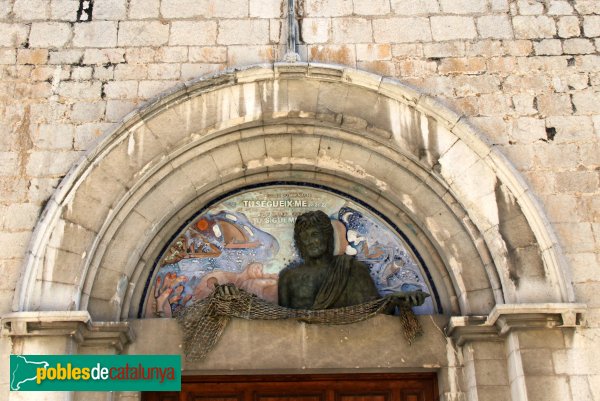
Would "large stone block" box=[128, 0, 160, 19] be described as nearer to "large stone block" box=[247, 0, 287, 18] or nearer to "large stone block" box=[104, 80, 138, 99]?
"large stone block" box=[104, 80, 138, 99]

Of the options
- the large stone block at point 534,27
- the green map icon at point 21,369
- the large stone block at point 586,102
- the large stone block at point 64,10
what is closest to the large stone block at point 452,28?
the large stone block at point 534,27

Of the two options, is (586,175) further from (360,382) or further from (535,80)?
(360,382)

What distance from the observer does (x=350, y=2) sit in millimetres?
7363

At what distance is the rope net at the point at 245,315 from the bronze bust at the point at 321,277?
0.60 feet

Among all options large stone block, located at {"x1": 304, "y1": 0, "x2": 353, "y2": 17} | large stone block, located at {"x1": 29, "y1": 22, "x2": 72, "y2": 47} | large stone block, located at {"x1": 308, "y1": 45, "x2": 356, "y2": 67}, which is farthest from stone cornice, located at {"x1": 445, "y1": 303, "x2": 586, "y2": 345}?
large stone block, located at {"x1": 29, "y1": 22, "x2": 72, "y2": 47}

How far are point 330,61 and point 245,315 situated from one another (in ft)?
7.93

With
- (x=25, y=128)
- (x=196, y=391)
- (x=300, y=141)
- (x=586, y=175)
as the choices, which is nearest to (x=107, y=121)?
(x=25, y=128)

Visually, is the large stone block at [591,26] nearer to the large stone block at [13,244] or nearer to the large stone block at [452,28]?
the large stone block at [452,28]

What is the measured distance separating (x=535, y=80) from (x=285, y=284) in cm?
289

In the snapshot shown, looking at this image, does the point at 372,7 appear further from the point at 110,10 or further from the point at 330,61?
the point at 110,10

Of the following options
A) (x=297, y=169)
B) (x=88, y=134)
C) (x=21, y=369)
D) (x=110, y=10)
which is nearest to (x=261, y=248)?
(x=297, y=169)

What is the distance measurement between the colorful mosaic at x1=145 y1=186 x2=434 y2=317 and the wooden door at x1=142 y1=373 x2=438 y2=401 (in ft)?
2.22

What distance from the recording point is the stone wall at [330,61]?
6637mm

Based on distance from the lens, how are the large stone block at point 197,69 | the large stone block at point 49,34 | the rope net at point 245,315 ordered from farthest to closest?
1. the large stone block at point 49,34
2. the large stone block at point 197,69
3. the rope net at point 245,315
